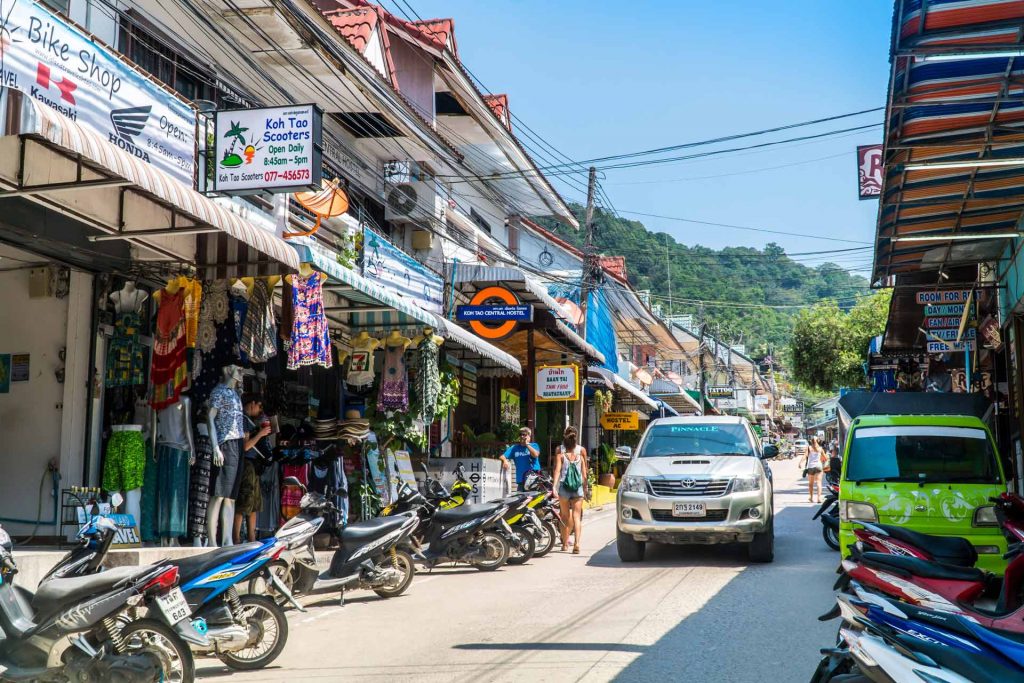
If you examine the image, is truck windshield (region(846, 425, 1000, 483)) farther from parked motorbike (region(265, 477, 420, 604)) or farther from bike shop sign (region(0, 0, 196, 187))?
bike shop sign (region(0, 0, 196, 187))

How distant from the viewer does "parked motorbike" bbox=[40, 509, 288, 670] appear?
6535mm

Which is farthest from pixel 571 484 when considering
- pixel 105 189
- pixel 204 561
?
pixel 204 561

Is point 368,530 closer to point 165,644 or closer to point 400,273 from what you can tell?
point 165,644

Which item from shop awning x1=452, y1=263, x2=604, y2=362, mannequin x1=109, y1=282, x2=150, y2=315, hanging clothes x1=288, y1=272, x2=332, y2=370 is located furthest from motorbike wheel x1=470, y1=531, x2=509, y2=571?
shop awning x1=452, y1=263, x2=604, y2=362

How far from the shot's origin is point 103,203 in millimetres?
10117

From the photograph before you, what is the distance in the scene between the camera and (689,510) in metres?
12.5

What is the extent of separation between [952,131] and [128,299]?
8.85 m

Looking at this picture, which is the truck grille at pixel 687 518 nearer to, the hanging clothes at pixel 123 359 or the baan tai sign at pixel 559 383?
the hanging clothes at pixel 123 359

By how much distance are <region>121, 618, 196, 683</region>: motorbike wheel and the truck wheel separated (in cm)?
769

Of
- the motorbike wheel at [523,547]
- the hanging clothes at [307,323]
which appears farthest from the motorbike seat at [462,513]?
the hanging clothes at [307,323]

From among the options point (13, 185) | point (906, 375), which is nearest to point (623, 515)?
point (13, 185)

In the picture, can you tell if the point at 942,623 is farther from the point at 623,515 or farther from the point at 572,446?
the point at 572,446

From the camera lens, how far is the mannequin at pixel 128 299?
11250mm

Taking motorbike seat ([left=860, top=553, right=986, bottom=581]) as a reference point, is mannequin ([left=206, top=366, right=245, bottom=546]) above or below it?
above
